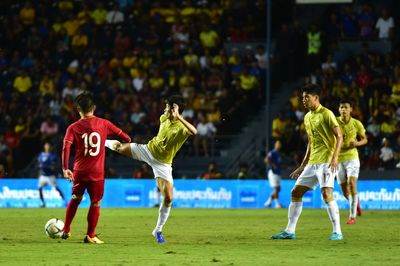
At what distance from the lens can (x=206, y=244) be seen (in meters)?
16.3

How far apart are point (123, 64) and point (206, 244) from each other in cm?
2381

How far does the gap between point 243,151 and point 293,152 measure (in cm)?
220

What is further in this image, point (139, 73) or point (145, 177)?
point (139, 73)

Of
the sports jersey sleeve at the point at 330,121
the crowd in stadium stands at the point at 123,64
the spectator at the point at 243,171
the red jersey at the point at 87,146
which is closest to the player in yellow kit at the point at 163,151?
the red jersey at the point at 87,146

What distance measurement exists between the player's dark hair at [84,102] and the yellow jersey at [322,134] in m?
3.76

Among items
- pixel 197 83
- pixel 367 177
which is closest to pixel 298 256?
pixel 367 177

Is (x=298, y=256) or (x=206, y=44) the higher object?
(x=206, y=44)

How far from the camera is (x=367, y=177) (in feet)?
108

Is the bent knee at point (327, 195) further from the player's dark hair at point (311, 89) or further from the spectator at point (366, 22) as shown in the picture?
the spectator at point (366, 22)

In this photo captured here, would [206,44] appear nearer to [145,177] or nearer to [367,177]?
[145,177]

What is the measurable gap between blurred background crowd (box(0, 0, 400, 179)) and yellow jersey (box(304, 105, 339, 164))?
15.7 m

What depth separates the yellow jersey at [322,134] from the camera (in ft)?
56.0

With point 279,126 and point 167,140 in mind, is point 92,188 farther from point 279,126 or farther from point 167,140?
point 279,126

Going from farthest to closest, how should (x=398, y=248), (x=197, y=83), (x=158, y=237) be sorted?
(x=197, y=83) → (x=158, y=237) → (x=398, y=248)
